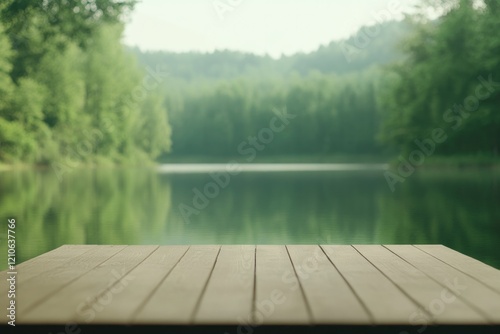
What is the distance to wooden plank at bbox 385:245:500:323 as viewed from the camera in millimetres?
2775

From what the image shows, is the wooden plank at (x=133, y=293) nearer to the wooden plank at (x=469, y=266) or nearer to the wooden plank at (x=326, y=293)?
the wooden plank at (x=326, y=293)

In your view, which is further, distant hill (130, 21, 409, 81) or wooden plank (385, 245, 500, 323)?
distant hill (130, 21, 409, 81)

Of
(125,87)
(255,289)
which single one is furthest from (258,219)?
(125,87)

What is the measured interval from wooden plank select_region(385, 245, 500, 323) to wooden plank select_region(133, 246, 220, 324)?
1274 mm

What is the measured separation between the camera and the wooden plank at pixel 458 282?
2.78 m

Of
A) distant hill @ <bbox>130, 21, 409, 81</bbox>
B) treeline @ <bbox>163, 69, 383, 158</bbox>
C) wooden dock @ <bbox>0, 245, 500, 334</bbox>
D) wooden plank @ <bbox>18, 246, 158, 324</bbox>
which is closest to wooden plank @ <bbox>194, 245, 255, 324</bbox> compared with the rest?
wooden dock @ <bbox>0, 245, 500, 334</bbox>

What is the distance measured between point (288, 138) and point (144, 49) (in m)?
28.7

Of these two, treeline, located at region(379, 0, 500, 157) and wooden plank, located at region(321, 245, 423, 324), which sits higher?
treeline, located at region(379, 0, 500, 157)

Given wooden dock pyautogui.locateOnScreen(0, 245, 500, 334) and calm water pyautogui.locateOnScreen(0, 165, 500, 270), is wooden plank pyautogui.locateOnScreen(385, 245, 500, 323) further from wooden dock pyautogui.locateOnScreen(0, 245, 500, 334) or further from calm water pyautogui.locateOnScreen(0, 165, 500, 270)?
calm water pyautogui.locateOnScreen(0, 165, 500, 270)

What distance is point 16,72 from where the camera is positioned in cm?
3061

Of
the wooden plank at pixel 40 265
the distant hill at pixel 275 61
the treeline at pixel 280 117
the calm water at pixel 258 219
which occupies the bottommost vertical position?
the calm water at pixel 258 219

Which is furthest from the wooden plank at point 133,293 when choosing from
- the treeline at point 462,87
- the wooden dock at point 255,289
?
the treeline at point 462,87

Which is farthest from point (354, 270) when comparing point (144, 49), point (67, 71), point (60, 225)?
point (144, 49)

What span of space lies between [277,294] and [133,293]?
71cm
